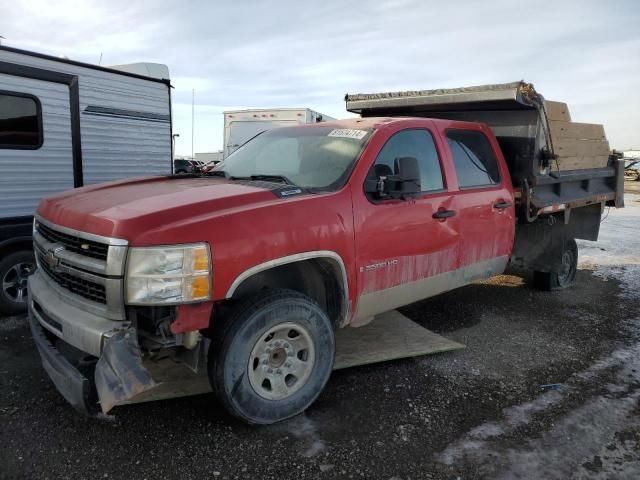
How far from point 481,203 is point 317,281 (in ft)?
6.24

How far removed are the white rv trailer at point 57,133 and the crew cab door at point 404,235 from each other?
150 inches

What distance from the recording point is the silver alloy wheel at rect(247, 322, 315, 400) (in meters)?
3.10

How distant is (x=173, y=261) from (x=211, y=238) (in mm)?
238

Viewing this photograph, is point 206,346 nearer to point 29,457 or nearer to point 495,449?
point 29,457

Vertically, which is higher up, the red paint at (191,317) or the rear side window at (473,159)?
the rear side window at (473,159)

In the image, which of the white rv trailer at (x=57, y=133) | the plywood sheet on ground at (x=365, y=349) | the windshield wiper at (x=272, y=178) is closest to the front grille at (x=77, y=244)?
the plywood sheet on ground at (x=365, y=349)

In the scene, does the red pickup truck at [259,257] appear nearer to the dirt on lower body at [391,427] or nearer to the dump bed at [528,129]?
the dirt on lower body at [391,427]

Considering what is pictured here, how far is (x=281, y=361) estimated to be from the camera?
323 centimetres

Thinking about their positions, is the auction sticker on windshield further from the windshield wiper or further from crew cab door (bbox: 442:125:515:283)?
crew cab door (bbox: 442:125:515:283)

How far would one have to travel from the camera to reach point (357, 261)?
352cm

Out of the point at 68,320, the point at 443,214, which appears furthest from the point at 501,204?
the point at 68,320

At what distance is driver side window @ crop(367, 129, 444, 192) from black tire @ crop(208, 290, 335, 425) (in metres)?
1.26

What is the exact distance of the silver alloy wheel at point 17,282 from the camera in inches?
205

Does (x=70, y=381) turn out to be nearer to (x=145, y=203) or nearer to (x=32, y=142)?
(x=145, y=203)
